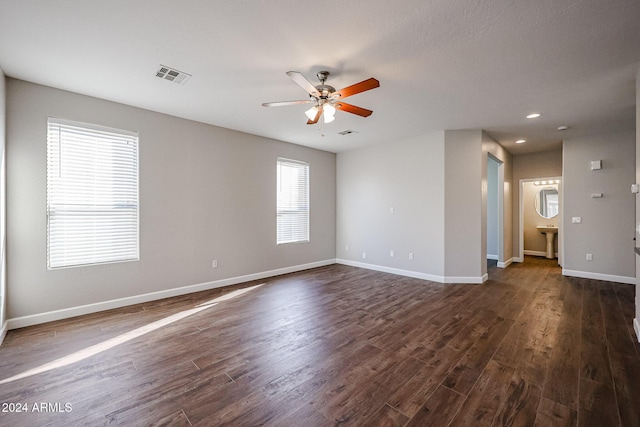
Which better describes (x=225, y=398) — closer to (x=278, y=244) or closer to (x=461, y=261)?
Result: (x=278, y=244)

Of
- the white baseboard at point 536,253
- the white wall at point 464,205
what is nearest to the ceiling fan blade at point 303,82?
the white wall at point 464,205

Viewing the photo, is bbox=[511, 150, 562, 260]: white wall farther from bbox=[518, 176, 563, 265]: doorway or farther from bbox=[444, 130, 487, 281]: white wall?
bbox=[444, 130, 487, 281]: white wall

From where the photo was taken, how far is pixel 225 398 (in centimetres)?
188

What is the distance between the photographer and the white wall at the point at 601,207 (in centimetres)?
478

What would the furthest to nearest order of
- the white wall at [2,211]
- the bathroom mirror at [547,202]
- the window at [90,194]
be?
1. the bathroom mirror at [547,202]
2. the window at [90,194]
3. the white wall at [2,211]

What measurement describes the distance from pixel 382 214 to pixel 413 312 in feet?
8.81

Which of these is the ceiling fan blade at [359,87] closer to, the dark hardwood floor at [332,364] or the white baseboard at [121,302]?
the dark hardwood floor at [332,364]

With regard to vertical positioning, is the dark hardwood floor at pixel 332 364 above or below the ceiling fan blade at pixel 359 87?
below

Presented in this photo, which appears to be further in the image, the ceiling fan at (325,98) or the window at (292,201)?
the window at (292,201)

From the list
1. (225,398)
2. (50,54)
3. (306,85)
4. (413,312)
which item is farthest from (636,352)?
(50,54)

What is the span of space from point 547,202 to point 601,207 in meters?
2.66

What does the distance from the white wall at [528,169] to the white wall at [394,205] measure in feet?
10.9

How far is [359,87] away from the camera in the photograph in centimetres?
246

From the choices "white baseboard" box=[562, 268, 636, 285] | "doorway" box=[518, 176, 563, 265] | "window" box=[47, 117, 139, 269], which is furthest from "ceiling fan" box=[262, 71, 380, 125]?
"doorway" box=[518, 176, 563, 265]
